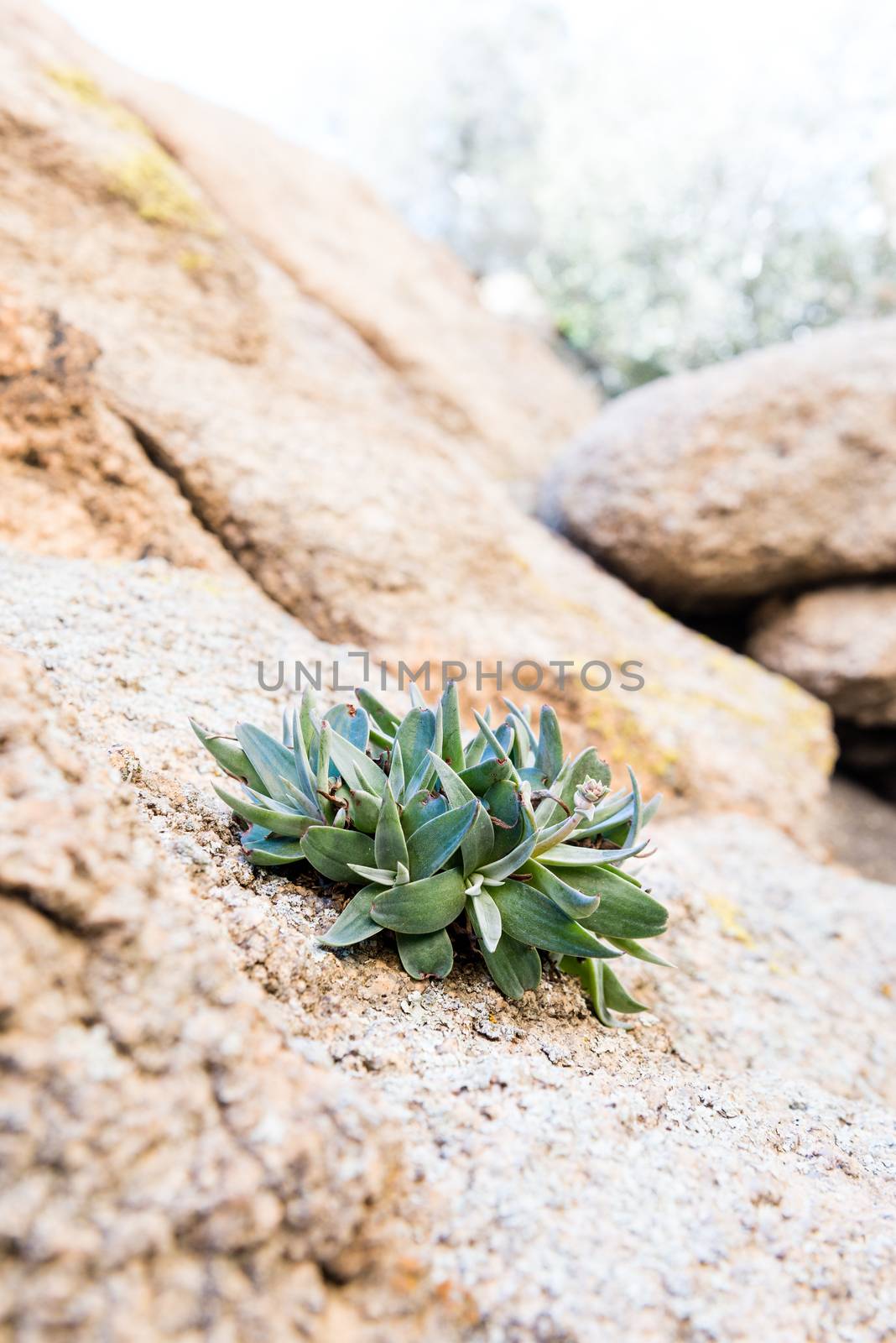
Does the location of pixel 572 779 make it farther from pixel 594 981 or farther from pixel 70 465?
pixel 70 465

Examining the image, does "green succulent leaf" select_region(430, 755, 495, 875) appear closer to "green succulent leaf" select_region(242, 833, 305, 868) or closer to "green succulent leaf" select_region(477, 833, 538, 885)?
"green succulent leaf" select_region(477, 833, 538, 885)

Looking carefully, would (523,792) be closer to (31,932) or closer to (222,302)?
(31,932)

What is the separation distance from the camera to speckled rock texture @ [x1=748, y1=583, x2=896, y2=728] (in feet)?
19.1

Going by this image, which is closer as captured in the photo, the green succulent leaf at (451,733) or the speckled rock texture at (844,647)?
the green succulent leaf at (451,733)

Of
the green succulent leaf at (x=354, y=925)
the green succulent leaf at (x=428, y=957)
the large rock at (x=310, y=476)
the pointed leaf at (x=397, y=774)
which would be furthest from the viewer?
the large rock at (x=310, y=476)

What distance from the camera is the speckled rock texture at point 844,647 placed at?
230 inches

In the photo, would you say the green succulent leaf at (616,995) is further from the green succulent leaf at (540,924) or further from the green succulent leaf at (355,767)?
the green succulent leaf at (355,767)

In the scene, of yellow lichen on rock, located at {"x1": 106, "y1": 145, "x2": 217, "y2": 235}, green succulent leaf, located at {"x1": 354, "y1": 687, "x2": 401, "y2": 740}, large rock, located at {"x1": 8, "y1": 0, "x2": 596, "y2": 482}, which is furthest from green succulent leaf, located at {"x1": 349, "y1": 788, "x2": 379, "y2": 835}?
large rock, located at {"x1": 8, "y1": 0, "x2": 596, "y2": 482}

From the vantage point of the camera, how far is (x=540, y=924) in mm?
1806

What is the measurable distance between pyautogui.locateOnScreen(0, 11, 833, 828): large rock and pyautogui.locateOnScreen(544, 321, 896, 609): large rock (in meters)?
0.87

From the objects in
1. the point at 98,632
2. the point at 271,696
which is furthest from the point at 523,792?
the point at 98,632

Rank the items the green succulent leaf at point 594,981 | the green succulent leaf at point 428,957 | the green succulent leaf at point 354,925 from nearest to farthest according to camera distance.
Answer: the green succulent leaf at point 354,925
the green succulent leaf at point 428,957
the green succulent leaf at point 594,981

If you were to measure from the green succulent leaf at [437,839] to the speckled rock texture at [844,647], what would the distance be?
494 centimetres

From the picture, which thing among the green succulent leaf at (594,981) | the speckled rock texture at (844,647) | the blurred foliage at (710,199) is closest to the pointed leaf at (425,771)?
the green succulent leaf at (594,981)
